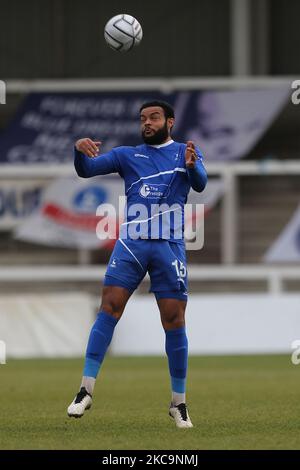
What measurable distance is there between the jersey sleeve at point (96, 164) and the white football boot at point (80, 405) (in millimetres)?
1447

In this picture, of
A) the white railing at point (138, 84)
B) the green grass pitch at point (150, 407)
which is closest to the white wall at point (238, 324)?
the green grass pitch at point (150, 407)

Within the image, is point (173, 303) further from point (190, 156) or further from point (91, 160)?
point (91, 160)

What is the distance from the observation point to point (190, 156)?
322 inches

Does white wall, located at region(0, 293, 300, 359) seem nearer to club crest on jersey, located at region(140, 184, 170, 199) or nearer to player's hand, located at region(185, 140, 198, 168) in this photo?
club crest on jersey, located at region(140, 184, 170, 199)

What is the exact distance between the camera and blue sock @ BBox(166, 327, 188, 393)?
8.34m

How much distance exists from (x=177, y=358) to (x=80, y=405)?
763mm

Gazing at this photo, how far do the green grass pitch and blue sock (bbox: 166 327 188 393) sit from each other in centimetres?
29

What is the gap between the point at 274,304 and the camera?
19.2 meters

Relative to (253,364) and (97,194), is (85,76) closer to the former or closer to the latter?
(97,194)

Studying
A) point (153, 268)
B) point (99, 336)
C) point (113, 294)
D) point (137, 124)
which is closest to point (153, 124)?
point (153, 268)

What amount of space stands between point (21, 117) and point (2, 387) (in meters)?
14.6

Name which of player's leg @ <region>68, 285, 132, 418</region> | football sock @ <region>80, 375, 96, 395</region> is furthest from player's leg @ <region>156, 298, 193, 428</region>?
football sock @ <region>80, 375, 96, 395</region>

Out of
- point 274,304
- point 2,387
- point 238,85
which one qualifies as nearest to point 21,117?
point 238,85
